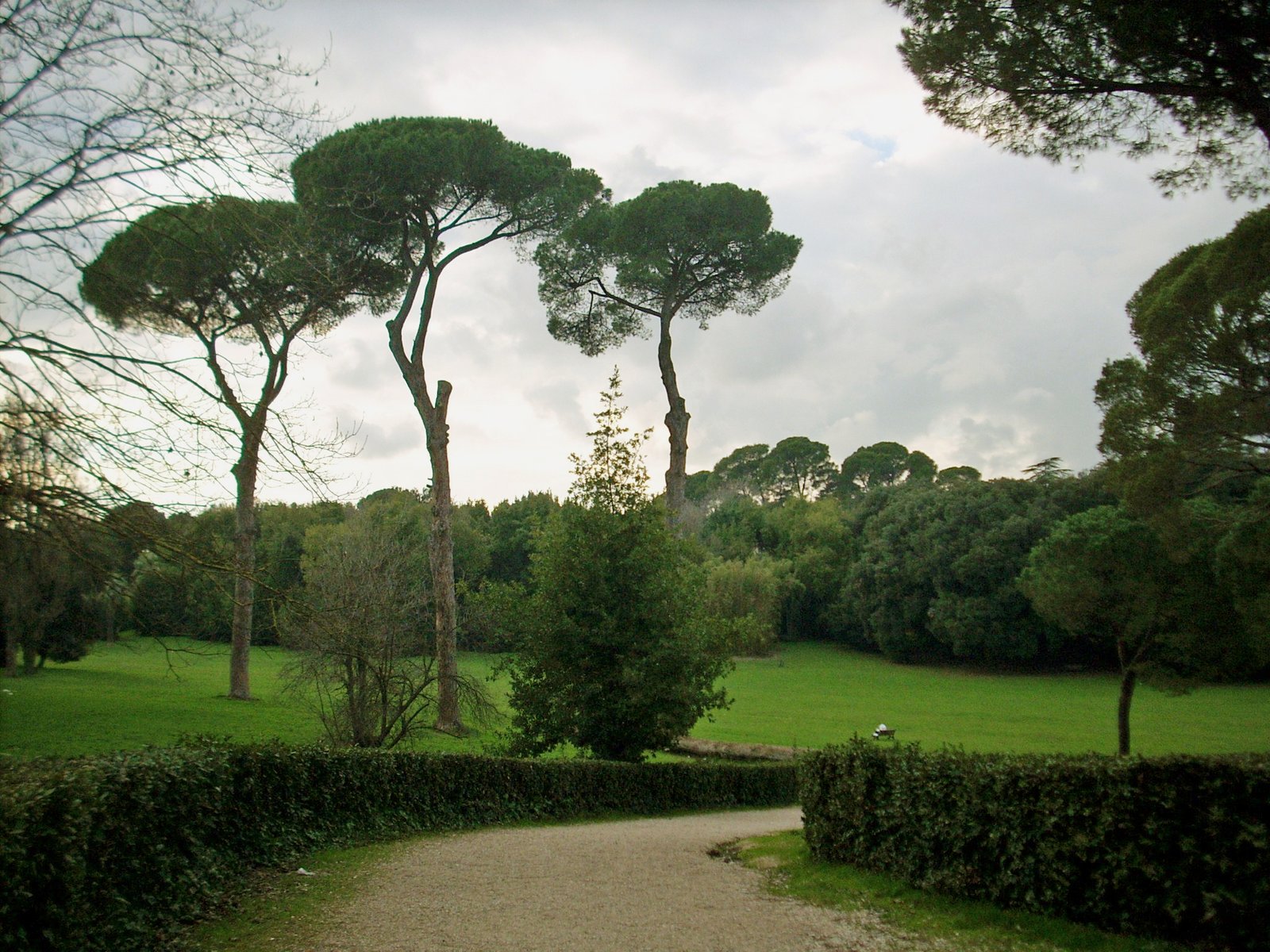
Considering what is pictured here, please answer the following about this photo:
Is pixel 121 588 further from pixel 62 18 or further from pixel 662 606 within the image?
pixel 662 606

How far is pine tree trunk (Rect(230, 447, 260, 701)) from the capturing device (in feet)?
24.2

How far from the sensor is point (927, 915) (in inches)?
279

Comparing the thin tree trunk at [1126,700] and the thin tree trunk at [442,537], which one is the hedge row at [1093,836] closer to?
the thin tree trunk at [442,537]

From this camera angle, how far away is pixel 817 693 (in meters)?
44.7

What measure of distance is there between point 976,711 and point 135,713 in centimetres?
3203

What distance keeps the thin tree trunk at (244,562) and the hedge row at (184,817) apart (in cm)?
153

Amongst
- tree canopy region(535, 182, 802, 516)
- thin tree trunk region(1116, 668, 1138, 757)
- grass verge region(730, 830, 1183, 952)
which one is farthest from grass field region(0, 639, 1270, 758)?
tree canopy region(535, 182, 802, 516)

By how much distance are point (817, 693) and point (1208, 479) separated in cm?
2924

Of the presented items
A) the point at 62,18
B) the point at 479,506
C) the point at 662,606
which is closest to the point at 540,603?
the point at 662,606

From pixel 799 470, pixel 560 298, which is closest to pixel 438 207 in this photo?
pixel 560 298

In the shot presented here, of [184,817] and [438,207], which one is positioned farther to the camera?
[438,207]

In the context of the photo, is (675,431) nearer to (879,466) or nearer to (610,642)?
(610,642)

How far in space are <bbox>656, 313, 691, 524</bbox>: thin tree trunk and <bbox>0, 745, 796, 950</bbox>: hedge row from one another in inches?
460

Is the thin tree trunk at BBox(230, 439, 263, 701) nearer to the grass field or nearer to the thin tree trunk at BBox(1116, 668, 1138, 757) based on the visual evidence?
the grass field
